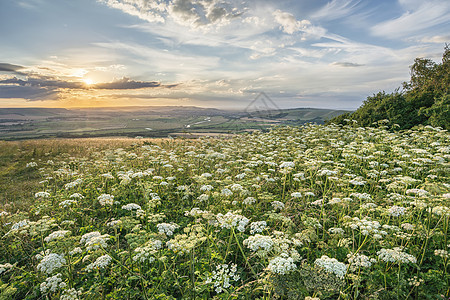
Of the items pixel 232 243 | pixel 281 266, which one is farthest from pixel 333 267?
pixel 232 243

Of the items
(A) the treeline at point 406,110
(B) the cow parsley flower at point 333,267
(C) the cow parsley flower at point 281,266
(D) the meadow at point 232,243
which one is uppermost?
(A) the treeline at point 406,110

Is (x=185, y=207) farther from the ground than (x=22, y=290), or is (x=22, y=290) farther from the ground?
(x=185, y=207)

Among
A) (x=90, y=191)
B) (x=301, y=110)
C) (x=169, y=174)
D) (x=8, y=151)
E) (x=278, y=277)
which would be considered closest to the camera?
(x=278, y=277)

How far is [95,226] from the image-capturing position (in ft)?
21.8

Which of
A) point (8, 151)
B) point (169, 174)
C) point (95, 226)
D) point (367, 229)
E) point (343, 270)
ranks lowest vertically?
point (8, 151)

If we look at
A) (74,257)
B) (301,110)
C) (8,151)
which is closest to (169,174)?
(74,257)

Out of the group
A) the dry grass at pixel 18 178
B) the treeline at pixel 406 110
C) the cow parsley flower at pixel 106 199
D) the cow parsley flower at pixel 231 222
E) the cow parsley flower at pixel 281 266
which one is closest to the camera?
the cow parsley flower at pixel 281 266

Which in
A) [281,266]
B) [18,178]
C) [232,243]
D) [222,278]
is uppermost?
[281,266]

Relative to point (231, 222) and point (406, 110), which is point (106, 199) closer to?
point (231, 222)

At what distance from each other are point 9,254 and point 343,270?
8486 millimetres

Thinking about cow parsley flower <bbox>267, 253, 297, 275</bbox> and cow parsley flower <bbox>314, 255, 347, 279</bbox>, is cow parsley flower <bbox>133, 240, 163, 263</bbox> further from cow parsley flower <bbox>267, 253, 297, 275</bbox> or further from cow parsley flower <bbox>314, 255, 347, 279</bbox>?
cow parsley flower <bbox>314, 255, 347, 279</bbox>

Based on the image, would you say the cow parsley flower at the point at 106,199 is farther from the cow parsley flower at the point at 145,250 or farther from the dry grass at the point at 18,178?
the dry grass at the point at 18,178

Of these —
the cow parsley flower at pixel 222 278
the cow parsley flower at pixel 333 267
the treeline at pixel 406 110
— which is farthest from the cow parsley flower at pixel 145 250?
the treeline at pixel 406 110

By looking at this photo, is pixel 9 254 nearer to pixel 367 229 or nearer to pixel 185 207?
pixel 185 207
